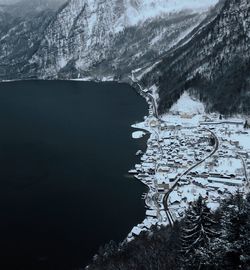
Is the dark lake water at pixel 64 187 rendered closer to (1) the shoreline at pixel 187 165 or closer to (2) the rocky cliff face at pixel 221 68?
(1) the shoreline at pixel 187 165

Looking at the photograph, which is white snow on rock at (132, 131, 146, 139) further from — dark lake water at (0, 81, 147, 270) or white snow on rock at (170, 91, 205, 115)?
white snow on rock at (170, 91, 205, 115)

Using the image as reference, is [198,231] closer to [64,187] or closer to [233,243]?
[233,243]

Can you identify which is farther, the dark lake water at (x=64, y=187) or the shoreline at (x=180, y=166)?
the shoreline at (x=180, y=166)

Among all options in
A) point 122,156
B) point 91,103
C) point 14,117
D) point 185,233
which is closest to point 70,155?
point 122,156

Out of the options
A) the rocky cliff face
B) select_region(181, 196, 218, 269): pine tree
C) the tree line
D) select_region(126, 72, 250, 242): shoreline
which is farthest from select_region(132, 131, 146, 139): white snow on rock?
select_region(181, 196, 218, 269): pine tree

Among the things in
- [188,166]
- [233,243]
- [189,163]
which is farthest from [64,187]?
[233,243]

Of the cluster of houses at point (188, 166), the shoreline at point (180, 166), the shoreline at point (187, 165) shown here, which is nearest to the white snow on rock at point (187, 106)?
the shoreline at point (180, 166)

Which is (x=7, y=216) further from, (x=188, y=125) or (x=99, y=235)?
(x=188, y=125)
